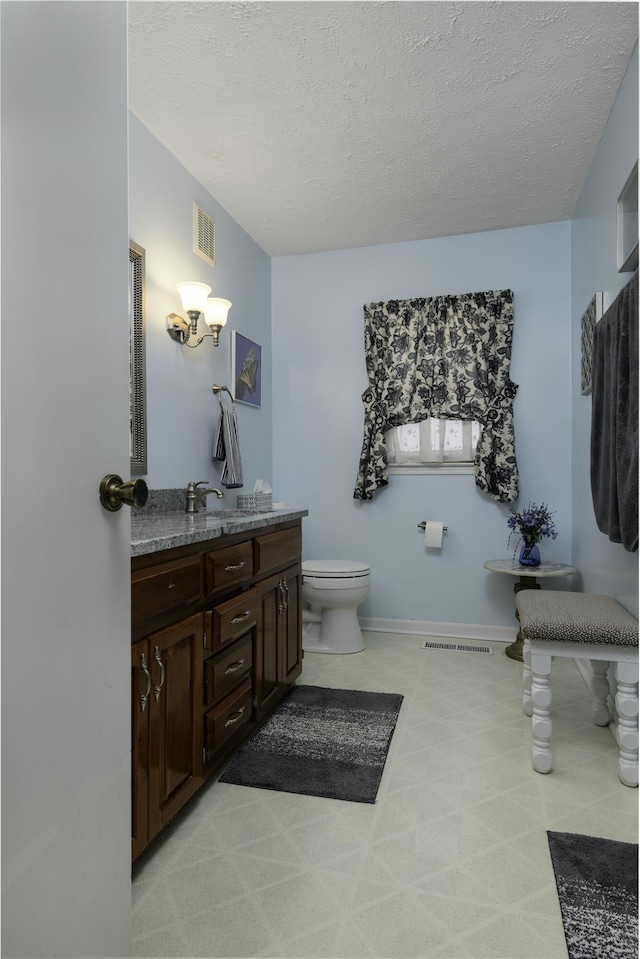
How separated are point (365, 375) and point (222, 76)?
1.99 meters

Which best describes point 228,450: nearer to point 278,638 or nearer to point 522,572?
point 278,638

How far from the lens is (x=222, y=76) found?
2.20m

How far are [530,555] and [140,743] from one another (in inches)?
99.3

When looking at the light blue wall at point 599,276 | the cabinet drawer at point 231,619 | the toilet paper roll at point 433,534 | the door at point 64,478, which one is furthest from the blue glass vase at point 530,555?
the door at point 64,478

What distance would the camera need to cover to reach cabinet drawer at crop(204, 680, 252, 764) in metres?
1.80

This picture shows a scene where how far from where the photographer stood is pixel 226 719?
1.93m

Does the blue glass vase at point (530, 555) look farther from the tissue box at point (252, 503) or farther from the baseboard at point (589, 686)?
the tissue box at point (252, 503)

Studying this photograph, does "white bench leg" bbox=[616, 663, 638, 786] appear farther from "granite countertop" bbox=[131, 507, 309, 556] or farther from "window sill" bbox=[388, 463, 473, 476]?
"window sill" bbox=[388, 463, 473, 476]

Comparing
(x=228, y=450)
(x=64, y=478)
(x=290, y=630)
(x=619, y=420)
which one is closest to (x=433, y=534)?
(x=290, y=630)

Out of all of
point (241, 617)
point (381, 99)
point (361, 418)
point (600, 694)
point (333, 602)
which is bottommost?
point (600, 694)

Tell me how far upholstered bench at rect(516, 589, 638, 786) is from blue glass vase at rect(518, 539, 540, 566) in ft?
3.81

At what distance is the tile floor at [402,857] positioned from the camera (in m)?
1.27

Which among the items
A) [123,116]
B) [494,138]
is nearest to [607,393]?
[494,138]

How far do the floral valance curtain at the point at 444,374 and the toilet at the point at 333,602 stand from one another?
666 millimetres
